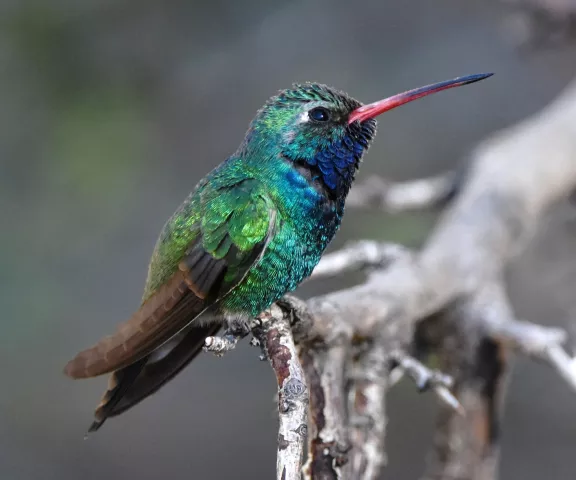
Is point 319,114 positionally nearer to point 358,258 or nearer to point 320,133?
point 320,133

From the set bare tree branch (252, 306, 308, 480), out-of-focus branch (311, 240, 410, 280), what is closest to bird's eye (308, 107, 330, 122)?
out-of-focus branch (311, 240, 410, 280)

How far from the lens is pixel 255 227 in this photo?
224cm

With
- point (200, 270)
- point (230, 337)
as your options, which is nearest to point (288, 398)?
point (230, 337)

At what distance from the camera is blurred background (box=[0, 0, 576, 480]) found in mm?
4883

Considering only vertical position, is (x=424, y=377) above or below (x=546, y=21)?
below

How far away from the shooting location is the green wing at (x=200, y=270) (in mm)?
2193

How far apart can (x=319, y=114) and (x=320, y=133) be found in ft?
0.18

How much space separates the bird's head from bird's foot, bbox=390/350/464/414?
0.52 m

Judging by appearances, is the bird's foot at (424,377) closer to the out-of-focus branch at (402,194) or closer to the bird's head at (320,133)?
the bird's head at (320,133)

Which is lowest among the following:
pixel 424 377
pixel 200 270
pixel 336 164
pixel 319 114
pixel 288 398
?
pixel 424 377

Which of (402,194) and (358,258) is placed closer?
(358,258)

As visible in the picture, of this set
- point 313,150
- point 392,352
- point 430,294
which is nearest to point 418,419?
point 430,294

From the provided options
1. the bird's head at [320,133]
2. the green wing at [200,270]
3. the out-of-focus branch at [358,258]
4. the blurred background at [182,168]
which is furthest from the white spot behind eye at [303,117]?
the blurred background at [182,168]

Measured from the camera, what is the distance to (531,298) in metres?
5.14
